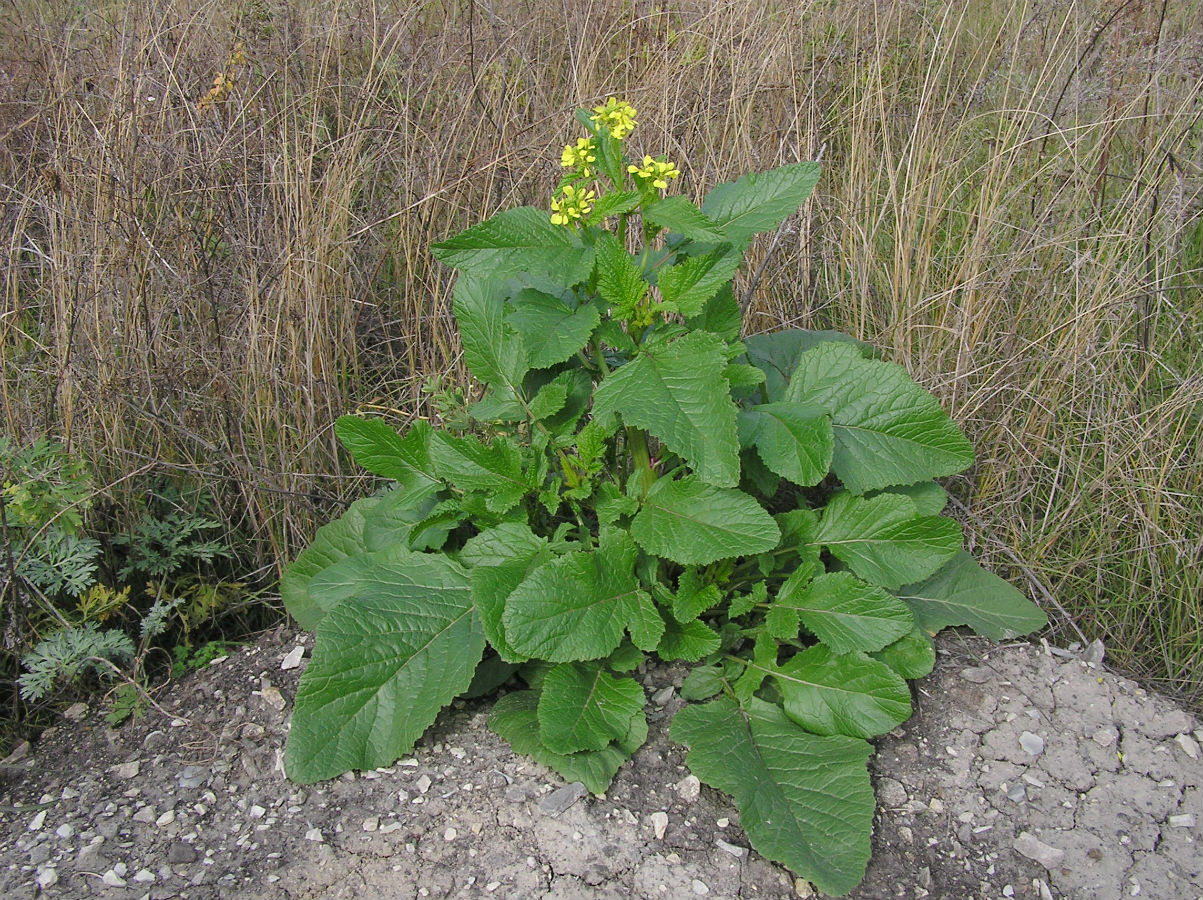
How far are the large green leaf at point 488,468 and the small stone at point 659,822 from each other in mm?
669

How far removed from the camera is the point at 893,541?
2076mm

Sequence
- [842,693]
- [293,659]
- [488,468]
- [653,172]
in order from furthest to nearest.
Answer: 1. [293,659]
2. [488,468]
3. [842,693]
4. [653,172]

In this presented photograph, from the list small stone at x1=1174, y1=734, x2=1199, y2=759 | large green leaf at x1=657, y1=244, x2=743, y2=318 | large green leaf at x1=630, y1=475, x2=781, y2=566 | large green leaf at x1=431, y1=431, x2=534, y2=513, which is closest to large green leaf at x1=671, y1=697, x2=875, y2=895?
large green leaf at x1=630, y1=475, x2=781, y2=566

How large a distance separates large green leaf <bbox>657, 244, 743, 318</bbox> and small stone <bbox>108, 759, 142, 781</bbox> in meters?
1.43

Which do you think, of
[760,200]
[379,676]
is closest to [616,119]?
[760,200]

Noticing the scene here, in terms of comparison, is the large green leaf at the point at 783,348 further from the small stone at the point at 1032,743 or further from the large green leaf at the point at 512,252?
the small stone at the point at 1032,743

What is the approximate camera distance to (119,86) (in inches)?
101

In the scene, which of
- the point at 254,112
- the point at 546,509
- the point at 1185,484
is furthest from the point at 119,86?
the point at 1185,484

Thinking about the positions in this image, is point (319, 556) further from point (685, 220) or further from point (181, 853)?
point (685, 220)

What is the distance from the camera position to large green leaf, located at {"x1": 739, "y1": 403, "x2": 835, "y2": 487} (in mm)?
1857

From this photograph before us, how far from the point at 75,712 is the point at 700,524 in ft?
4.87

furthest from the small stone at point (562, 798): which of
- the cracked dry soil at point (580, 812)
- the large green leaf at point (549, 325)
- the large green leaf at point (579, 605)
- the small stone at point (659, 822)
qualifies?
the large green leaf at point (549, 325)

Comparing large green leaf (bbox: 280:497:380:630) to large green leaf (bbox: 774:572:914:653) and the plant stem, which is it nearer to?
the plant stem

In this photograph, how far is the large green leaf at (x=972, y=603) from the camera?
7.12 feet
